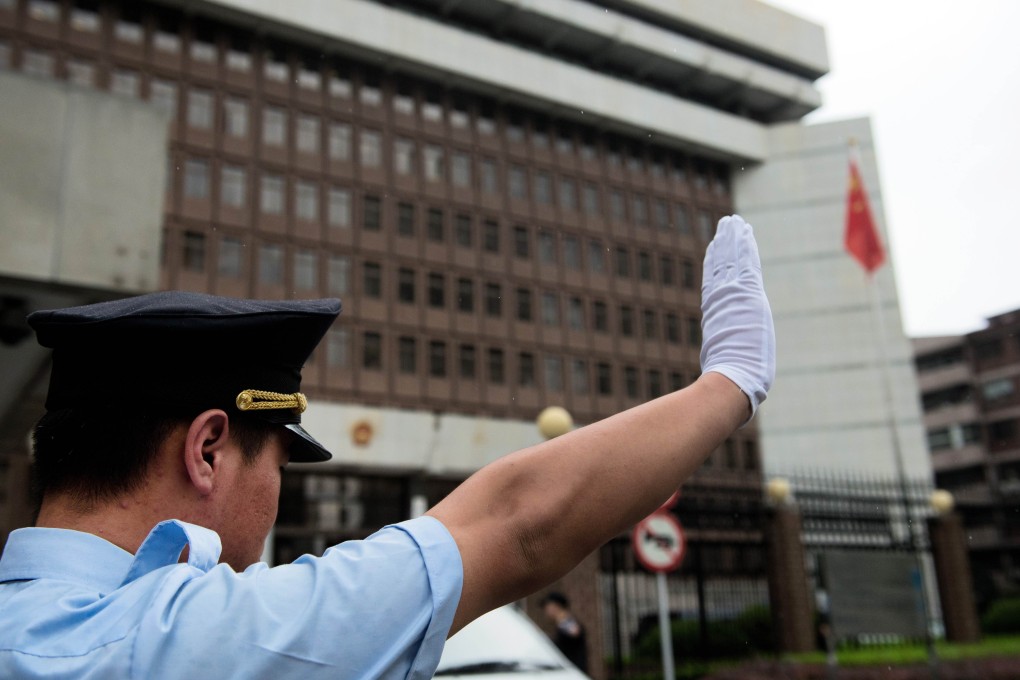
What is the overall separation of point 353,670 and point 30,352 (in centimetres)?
712

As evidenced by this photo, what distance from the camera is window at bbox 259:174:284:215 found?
142 ft

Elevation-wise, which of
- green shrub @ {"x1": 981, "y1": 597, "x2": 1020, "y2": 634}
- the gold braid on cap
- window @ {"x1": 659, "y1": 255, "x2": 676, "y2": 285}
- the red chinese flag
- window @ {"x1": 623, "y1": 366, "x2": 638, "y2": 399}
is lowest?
green shrub @ {"x1": 981, "y1": 597, "x2": 1020, "y2": 634}

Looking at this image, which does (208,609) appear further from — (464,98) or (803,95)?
(803,95)

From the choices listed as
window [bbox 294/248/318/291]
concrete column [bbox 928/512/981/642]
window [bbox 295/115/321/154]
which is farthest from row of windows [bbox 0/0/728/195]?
concrete column [bbox 928/512/981/642]

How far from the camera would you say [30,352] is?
286 inches

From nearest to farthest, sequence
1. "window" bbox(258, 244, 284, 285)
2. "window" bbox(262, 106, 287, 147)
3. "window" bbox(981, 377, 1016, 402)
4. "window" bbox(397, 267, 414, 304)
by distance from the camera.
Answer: "window" bbox(258, 244, 284, 285), "window" bbox(262, 106, 287, 147), "window" bbox(397, 267, 414, 304), "window" bbox(981, 377, 1016, 402)

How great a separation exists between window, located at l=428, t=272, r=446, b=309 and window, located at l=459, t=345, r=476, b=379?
2324mm

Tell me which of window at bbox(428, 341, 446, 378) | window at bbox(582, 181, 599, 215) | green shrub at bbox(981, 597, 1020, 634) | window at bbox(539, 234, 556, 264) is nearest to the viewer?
green shrub at bbox(981, 597, 1020, 634)

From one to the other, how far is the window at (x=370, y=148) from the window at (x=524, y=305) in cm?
939

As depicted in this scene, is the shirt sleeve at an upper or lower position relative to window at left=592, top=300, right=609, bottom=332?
lower

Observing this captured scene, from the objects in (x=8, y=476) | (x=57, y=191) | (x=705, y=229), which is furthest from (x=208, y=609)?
(x=705, y=229)

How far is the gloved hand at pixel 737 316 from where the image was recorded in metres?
1.21

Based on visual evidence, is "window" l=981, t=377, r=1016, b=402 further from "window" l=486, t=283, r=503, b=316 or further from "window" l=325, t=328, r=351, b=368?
"window" l=325, t=328, r=351, b=368

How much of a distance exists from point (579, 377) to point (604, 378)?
5.30 feet
